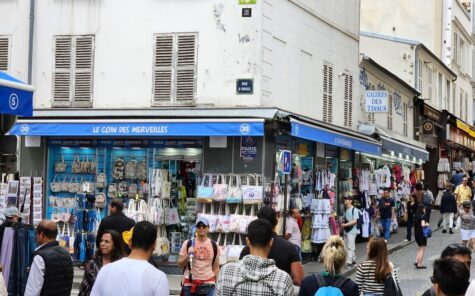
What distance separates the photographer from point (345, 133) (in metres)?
20.5

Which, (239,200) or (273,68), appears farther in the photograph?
(273,68)

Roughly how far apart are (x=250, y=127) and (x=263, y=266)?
10.5 m

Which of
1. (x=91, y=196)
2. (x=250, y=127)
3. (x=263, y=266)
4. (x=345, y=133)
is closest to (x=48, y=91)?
(x=91, y=196)

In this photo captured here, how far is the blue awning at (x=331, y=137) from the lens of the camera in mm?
17055

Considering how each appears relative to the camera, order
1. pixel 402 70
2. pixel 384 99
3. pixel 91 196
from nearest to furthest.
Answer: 1. pixel 91 196
2. pixel 384 99
3. pixel 402 70

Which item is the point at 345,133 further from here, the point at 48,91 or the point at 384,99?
the point at 48,91

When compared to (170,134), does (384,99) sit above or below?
above

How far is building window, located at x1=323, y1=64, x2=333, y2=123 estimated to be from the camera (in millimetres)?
21562

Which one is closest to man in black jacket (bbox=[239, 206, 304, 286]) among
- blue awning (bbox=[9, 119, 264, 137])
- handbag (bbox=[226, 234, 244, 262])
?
blue awning (bbox=[9, 119, 264, 137])

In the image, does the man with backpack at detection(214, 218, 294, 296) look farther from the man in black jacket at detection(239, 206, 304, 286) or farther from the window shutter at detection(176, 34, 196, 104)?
the window shutter at detection(176, 34, 196, 104)

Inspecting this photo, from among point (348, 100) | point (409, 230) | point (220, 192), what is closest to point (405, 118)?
point (409, 230)

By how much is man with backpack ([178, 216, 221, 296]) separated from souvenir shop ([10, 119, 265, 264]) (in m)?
6.29

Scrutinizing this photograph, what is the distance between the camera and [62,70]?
61.4ft

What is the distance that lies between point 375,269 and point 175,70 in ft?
34.4
